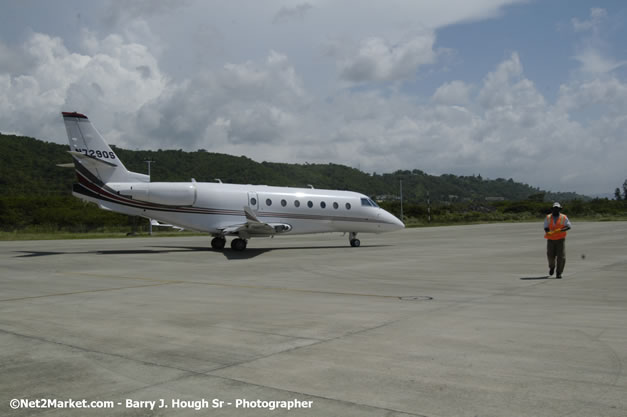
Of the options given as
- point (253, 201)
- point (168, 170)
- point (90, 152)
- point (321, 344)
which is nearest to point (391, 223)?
point (253, 201)

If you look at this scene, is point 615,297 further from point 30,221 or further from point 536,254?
point 30,221

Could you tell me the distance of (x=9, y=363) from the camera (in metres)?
6.62

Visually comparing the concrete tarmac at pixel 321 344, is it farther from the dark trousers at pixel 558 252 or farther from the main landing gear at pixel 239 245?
the main landing gear at pixel 239 245

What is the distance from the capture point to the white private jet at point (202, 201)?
953 inches

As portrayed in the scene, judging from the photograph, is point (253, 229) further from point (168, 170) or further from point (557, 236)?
point (168, 170)

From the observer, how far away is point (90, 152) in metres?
24.2

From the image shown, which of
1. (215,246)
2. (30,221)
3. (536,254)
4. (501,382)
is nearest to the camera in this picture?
(501,382)

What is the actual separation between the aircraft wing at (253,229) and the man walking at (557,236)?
12.3m

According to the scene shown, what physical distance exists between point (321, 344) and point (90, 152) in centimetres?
1965

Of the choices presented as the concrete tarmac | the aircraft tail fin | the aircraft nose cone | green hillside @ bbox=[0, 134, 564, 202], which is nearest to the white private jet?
the aircraft tail fin

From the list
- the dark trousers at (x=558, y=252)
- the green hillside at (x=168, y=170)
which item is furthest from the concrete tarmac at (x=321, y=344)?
the green hillside at (x=168, y=170)

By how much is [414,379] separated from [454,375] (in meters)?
0.46

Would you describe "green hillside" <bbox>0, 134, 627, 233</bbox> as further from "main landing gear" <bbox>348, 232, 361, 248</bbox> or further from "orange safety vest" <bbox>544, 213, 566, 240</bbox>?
"orange safety vest" <bbox>544, 213, 566, 240</bbox>

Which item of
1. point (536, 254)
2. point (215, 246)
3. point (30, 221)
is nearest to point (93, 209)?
point (30, 221)
